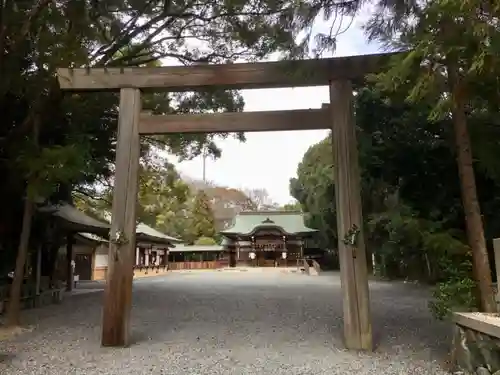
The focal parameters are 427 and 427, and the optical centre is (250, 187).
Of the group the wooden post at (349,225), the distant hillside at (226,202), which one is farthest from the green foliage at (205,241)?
the wooden post at (349,225)

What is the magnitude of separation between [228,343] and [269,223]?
27106 mm

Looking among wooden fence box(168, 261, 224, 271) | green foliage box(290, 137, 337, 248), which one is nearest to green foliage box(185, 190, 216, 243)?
wooden fence box(168, 261, 224, 271)

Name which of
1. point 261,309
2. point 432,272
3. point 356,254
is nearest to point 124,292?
point 356,254

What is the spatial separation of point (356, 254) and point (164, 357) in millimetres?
2492

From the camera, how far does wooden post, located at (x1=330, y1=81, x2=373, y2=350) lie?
500 cm

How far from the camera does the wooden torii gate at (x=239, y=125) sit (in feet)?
16.6

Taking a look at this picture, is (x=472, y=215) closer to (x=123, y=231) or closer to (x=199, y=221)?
(x=123, y=231)

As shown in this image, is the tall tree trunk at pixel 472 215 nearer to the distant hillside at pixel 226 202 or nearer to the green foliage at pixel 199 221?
the green foliage at pixel 199 221

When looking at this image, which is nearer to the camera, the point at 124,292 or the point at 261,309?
the point at 124,292

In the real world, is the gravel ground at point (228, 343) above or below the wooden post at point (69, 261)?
below

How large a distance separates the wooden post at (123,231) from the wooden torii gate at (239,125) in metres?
0.01

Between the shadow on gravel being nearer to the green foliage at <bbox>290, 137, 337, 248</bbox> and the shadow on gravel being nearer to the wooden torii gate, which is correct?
the wooden torii gate

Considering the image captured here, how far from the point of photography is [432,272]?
1510cm

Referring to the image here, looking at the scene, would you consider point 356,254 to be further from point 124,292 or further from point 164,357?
point 124,292
